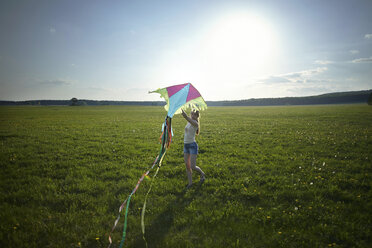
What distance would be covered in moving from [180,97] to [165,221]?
10.1 ft

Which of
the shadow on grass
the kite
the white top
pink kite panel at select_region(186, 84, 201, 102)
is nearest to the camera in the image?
the shadow on grass

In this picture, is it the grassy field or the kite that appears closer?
the grassy field

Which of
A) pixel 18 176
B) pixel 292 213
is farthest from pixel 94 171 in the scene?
pixel 292 213

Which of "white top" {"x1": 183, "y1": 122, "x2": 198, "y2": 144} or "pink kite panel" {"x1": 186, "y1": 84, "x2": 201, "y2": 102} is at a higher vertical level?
"pink kite panel" {"x1": 186, "y1": 84, "x2": 201, "y2": 102}

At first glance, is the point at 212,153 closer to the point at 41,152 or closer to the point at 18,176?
the point at 18,176

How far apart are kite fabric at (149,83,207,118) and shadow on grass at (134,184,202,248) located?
8.17 feet

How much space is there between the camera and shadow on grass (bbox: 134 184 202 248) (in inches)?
147

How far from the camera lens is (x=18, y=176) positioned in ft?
20.8

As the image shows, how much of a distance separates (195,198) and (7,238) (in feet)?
13.8

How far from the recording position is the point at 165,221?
4293 millimetres

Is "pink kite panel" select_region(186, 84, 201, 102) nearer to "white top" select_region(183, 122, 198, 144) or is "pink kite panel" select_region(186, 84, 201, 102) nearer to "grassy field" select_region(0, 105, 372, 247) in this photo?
"white top" select_region(183, 122, 198, 144)

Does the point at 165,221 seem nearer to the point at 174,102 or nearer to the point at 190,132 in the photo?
the point at 190,132

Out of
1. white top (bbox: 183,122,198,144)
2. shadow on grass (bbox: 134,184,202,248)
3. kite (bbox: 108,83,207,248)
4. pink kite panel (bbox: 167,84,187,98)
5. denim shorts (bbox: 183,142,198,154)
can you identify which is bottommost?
shadow on grass (bbox: 134,184,202,248)

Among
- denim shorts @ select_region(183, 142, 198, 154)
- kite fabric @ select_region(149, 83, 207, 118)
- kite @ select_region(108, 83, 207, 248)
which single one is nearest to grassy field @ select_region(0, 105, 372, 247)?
kite @ select_region(108, 83, 207, 248)
